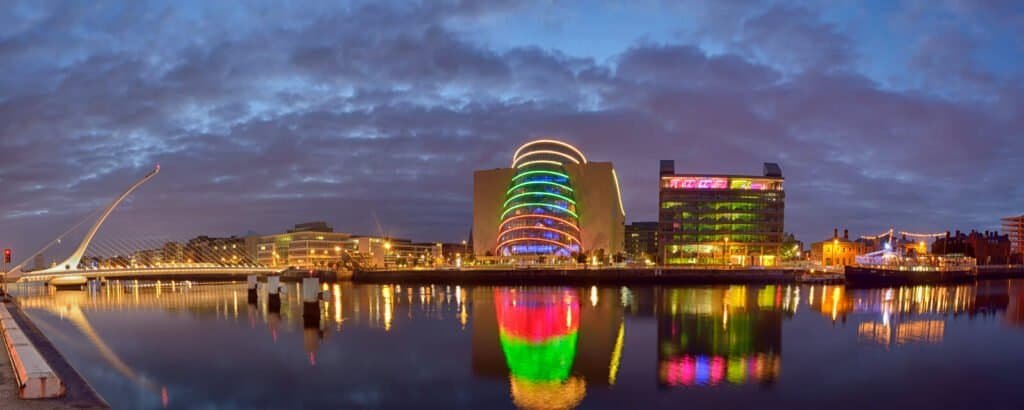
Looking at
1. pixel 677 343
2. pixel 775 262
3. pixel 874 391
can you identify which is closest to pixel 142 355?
pixel 677 343

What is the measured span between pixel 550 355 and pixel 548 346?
2208 mm

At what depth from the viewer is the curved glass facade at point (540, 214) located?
325ft

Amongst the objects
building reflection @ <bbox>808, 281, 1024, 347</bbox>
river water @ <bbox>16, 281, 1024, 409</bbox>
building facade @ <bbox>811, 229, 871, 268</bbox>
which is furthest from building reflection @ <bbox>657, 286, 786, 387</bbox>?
building facade @ <bbox>811, 229, 871, 268</bbox>

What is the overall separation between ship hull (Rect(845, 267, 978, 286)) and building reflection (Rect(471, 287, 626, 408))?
40.3 meters

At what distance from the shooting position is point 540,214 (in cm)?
9969

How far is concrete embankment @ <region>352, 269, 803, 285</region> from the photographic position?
73125 mm

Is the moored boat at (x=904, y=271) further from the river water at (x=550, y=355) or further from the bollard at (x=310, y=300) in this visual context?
the bollard at (x=310, y=300)

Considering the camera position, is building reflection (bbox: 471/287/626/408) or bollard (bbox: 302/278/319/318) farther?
bollard (bbox: 302/278/319/318)

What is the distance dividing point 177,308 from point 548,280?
38.4 metres

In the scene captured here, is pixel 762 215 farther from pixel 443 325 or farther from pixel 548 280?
pixel 443 325

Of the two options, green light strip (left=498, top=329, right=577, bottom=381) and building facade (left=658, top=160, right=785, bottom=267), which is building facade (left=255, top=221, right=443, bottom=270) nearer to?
building facade (left=658, top=160, right=785, bottom=267)

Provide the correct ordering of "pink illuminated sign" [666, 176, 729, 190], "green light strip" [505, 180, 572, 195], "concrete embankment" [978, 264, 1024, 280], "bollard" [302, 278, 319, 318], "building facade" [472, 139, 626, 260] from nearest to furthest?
1. "bollard" [302, 278, 319, 318]
2. "building facade" [472, 139, 626, 260]
3. "green light strip" [505, 180, 572, 195]
4. "pink illuminated sign" [666, 176, 729, 190]
5. "concrete embankment" [978, 264, 1024, 280]

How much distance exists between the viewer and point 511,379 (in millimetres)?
20391

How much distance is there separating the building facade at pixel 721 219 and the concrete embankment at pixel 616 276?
26.5m
